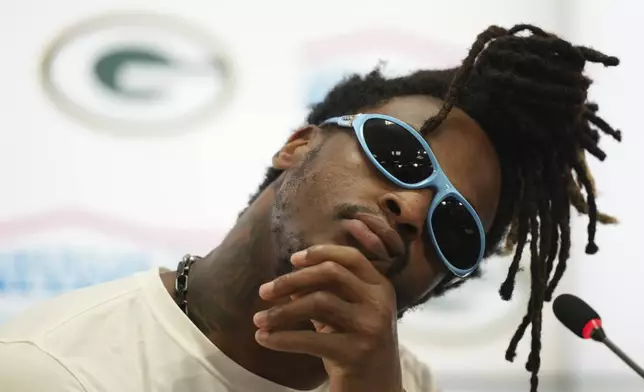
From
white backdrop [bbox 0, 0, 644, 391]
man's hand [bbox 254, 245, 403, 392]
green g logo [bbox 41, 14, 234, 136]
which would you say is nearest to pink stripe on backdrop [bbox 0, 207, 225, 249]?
white backdrop [bbox 0, 0, 644, 391]

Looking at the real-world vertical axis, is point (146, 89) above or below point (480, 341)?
above

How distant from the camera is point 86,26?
1.37 metres

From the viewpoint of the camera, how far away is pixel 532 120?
91 cm

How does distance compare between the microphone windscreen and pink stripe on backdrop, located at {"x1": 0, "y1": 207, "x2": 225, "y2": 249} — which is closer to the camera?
the microphone windscreen

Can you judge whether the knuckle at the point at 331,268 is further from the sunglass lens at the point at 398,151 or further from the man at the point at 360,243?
the sunglass lens at the point at 398,151

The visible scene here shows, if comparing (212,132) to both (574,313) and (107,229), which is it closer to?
(107,229)

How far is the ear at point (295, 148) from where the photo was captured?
902mm

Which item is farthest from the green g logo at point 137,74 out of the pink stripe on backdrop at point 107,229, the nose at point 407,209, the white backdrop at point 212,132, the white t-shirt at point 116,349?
the nose at point 407,209

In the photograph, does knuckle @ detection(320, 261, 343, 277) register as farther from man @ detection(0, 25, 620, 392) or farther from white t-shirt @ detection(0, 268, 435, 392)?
white t-shirt @ detection(0, 268, 435, 392)

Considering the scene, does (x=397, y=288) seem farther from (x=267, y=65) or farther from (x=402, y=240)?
(x=267, y=65)

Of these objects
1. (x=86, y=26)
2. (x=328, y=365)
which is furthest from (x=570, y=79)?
(x=86, y=26)

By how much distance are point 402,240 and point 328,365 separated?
0.56ft

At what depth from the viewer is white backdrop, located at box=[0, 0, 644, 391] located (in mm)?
1321

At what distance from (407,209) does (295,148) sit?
230 mm
